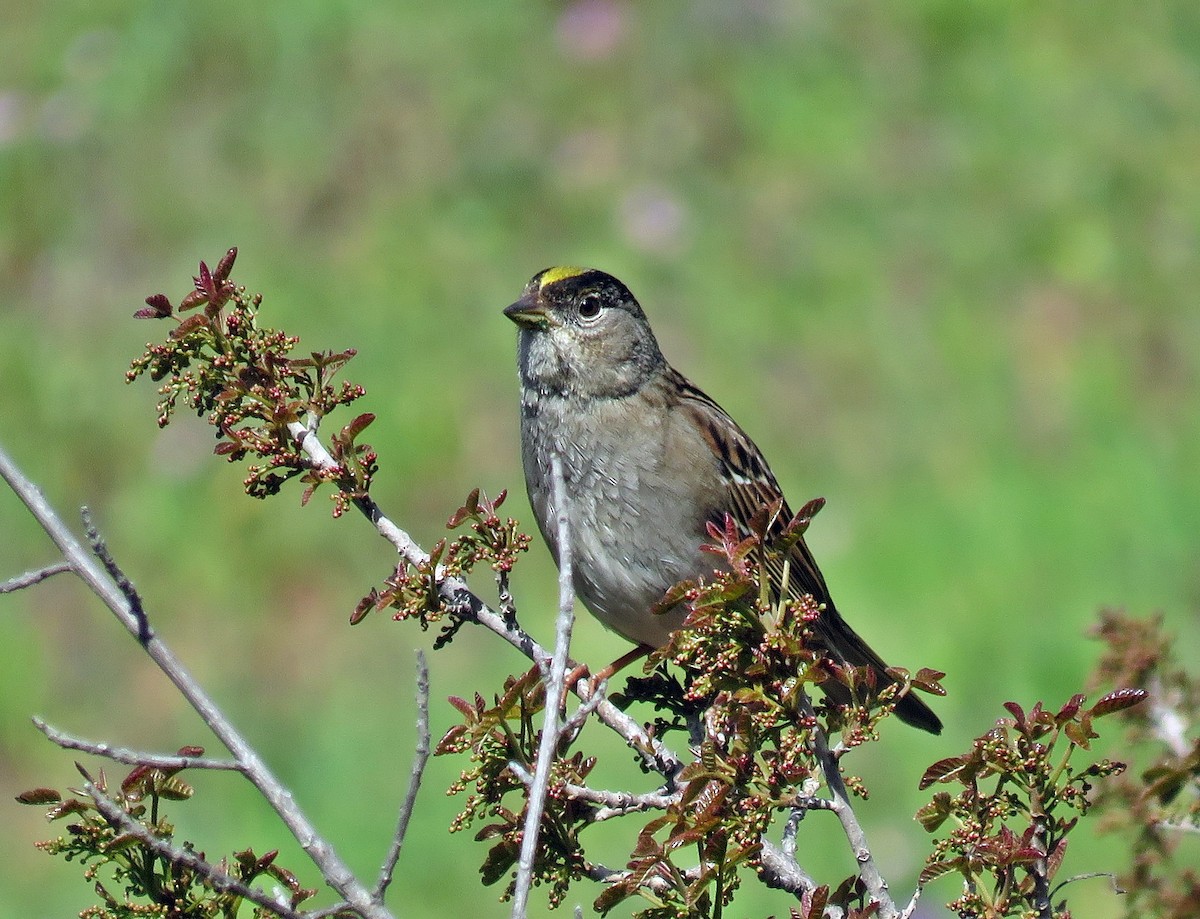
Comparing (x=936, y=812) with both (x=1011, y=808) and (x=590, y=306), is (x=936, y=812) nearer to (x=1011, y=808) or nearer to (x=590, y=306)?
(x=1011, y=808)

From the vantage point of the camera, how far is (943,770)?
195 centimetres

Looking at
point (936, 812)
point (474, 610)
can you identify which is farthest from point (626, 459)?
point (936, 812)

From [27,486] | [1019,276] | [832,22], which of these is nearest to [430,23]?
[832,22]

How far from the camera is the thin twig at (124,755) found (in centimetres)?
188

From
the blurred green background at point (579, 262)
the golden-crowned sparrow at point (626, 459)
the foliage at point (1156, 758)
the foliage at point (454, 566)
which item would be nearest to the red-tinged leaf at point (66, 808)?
the foliage at point (454, 566)

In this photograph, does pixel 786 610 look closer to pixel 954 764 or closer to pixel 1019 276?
pixel 954 764

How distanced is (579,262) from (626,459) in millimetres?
3875

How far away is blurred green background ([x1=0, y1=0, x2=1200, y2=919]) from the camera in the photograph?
585cm

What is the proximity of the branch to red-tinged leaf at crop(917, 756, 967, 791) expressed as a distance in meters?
0.67

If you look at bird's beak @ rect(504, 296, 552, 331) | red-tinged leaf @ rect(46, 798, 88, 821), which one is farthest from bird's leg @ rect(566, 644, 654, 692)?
red-tinged leaf @ rect(46, 798, 88, 821)

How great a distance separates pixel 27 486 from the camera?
6.99ft

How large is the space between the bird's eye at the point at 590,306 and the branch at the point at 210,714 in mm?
2116

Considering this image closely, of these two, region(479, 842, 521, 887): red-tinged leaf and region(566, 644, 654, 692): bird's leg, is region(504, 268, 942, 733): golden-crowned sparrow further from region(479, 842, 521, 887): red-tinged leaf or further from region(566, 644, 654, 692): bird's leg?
region(479, 842, 521, 887): red-tinged leaf

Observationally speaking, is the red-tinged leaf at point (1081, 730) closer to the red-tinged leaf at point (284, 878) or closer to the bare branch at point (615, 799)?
the bare branch at point (615, 799)
